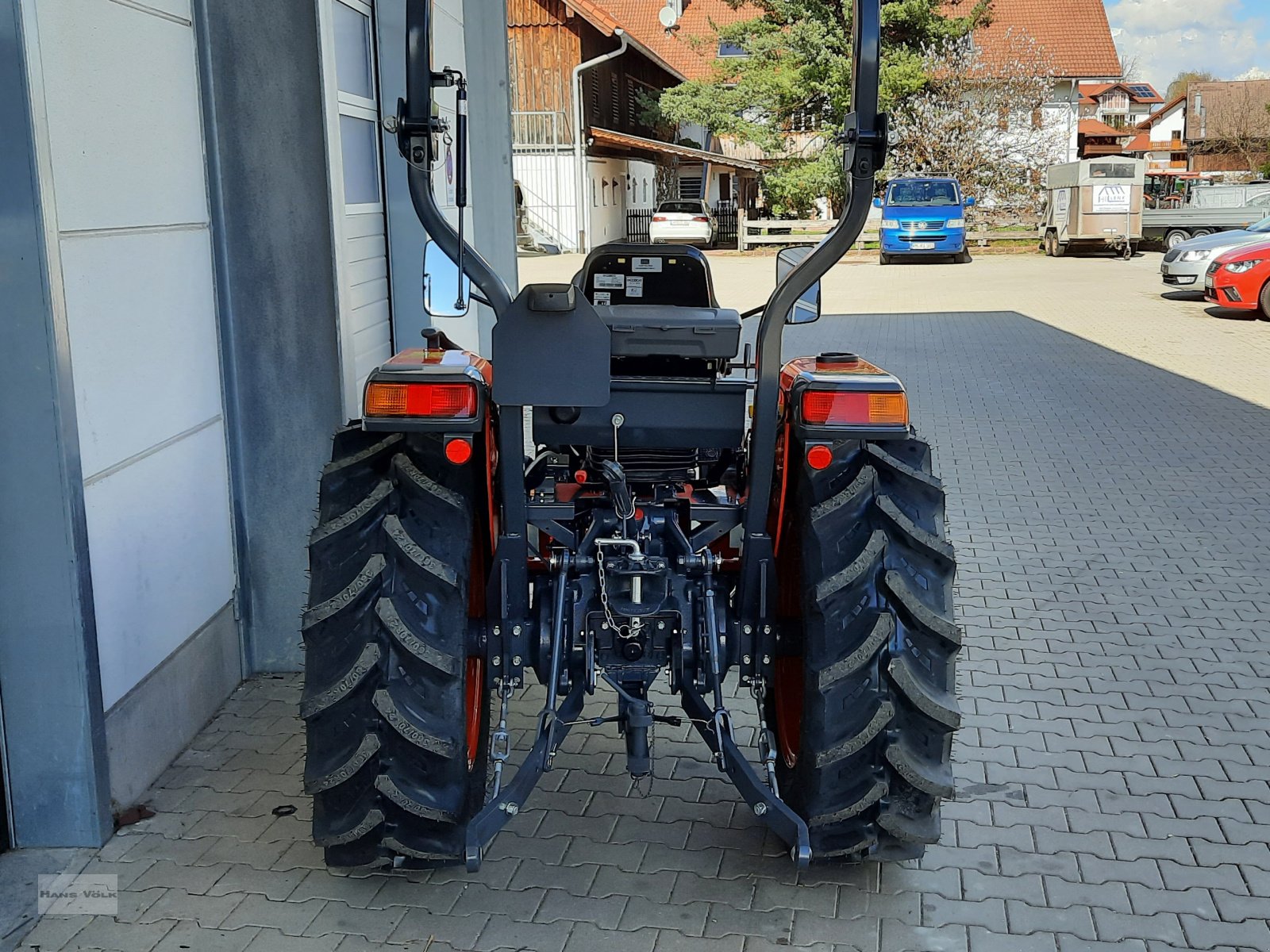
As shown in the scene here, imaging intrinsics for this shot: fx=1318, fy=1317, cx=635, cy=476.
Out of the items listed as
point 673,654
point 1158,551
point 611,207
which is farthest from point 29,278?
point 611,207

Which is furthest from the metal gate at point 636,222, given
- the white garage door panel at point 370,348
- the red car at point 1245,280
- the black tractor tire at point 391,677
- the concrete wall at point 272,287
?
the black tractor tire at point 391,677

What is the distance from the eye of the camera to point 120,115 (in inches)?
162

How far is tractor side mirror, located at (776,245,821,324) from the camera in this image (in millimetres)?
3584

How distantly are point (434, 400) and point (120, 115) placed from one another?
157cm

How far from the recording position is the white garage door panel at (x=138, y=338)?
3895mm

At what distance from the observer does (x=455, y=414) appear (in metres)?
3.45

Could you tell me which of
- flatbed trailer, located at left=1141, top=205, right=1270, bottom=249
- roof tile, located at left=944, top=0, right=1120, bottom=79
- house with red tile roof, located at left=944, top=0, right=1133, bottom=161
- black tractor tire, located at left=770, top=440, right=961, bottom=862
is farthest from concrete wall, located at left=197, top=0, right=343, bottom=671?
roof tile, located at left=944, top=0, right=1120, bottom=79

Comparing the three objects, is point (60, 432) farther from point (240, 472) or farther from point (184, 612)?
point (240, 472)

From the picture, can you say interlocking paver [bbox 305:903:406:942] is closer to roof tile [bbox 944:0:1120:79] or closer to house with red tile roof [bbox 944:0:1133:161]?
house with red tile roof [bbox 944:0:1133:161]

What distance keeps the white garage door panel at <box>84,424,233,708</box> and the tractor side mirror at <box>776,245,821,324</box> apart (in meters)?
2.14

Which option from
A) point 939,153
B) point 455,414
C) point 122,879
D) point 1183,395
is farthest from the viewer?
point 939,153

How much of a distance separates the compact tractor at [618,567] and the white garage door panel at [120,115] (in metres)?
1.11

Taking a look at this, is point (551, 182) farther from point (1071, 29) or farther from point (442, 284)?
point (442, 284)

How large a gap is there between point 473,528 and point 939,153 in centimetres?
3624
